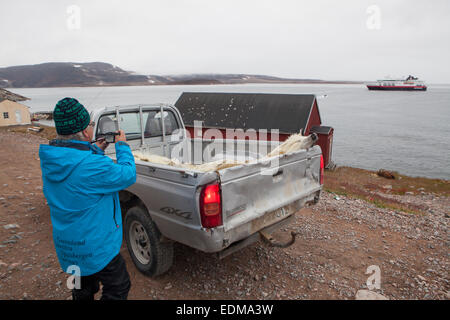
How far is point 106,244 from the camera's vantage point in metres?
2.48

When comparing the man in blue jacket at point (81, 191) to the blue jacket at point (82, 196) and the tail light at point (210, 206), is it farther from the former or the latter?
the tail light at point (210, 206)

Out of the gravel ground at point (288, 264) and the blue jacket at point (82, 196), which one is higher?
the blue jacket at point (82, 196)

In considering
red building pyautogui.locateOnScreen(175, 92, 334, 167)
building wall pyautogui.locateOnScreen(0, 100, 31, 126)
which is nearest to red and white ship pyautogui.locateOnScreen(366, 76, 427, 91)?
red building pyautogui.locateOnScreen(175, 92, 334, 167)

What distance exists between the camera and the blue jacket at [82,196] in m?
2.25

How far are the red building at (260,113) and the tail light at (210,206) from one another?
66.0 feet

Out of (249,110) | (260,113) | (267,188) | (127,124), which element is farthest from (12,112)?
(267,188)

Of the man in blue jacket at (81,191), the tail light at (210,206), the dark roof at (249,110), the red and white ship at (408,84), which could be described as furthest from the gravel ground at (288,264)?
the red and white ship at (408,84)

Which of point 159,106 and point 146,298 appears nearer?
point 146,298

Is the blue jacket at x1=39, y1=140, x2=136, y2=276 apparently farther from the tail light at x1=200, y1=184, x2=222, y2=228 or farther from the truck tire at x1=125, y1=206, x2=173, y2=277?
the truck tire at x1=125, y1=206, x2=173, y2=277

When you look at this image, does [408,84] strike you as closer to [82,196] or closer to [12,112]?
[12,112]

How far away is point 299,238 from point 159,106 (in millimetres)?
3745

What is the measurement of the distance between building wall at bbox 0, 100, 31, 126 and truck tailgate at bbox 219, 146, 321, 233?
49.2 meters

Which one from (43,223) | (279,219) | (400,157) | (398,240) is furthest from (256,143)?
(400,157)
